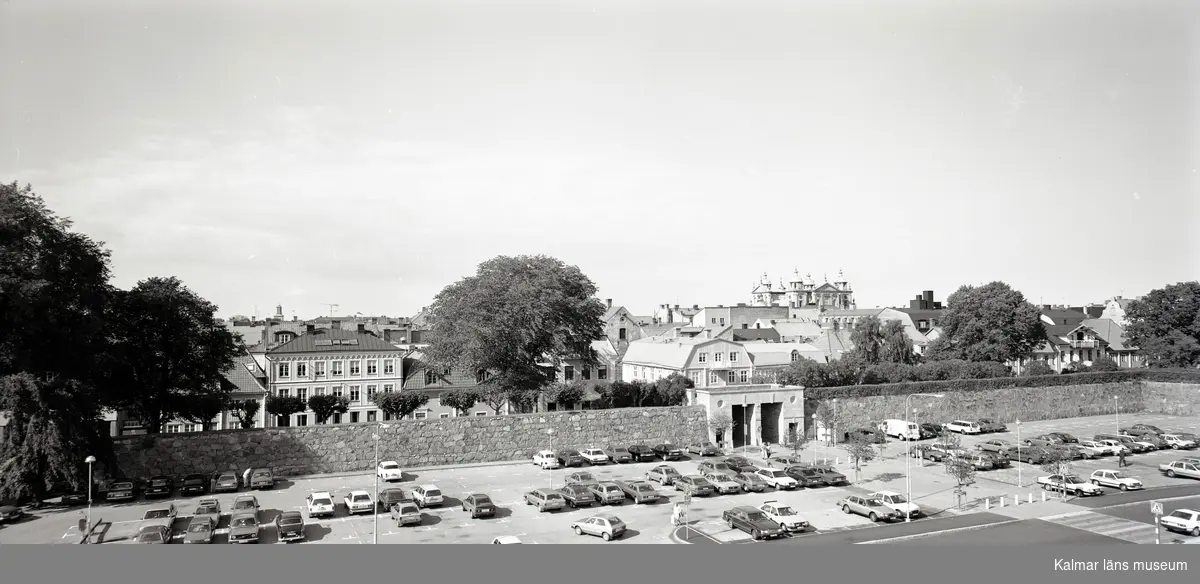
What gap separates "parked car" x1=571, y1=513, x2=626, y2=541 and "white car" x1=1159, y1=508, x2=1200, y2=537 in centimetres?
1686

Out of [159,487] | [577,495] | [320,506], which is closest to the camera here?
[320,506]

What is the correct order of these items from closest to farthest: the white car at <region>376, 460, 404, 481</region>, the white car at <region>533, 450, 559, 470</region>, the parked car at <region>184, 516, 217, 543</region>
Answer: the parked car at <region>184, 516, 217, 543</region> < the white car at <region>376, 460, 404, 481</region> < the white car at <region>533, 450, 559, 470</region>

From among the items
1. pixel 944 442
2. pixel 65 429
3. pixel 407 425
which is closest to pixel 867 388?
pixel 944 442

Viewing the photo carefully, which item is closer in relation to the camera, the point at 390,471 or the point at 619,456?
the point at 390,471

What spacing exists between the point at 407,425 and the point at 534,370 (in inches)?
328

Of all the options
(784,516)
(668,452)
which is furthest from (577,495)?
(668,452)

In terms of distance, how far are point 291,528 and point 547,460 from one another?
42.7 ft

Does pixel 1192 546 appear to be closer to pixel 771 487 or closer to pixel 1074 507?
pixel 1074 507

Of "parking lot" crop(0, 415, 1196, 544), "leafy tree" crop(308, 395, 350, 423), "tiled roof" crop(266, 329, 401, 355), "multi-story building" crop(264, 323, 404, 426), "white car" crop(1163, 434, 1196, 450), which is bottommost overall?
"parking lot" crop(0, 415, 1196, 544)

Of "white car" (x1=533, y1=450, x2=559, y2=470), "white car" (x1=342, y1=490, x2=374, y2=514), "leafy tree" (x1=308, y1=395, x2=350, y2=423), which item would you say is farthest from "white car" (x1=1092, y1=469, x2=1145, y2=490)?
"leafy tree" (x1=308, y1=395, x2=350, y2=423)

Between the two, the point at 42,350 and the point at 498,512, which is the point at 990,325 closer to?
the point at 498,512

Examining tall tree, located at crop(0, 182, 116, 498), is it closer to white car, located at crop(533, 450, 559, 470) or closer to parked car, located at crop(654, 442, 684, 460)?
white car, located at crop(533, 450, 559, 470)

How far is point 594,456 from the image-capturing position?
35094mm

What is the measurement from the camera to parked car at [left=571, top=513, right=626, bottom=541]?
76.3ft
